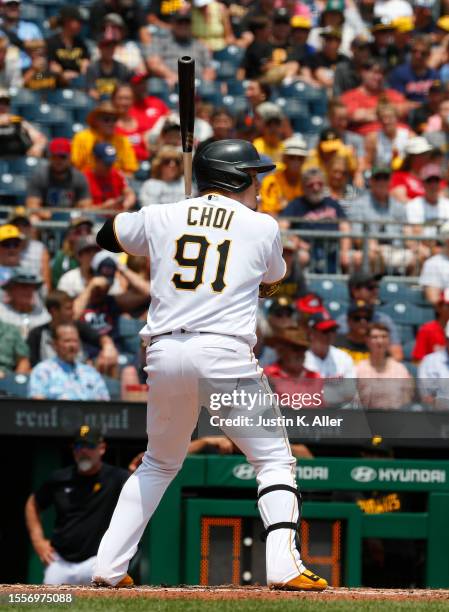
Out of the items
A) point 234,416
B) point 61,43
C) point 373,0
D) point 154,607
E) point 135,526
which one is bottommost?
point 154,607

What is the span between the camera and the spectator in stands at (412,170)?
1167cm

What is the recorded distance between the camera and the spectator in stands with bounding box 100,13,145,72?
43.9 feet

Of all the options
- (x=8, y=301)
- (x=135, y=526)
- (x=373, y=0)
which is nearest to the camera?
(x=135, y=526)

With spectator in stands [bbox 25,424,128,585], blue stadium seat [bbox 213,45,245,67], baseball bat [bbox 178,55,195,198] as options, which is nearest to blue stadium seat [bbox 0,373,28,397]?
spectator in stands [bbox 25,424,128,585]

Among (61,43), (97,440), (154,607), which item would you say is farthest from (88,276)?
(154,607)

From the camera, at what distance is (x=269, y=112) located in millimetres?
12070

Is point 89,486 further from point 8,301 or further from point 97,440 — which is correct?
point 8,301

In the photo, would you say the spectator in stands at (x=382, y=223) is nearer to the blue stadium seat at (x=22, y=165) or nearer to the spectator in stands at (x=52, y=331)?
the spectator in stands at (x=52, y=331)

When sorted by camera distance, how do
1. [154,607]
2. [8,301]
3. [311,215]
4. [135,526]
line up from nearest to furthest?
[154,607] < [135,526] < [8,301] < [311,215]

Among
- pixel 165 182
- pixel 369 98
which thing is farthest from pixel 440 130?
pixel 165 182

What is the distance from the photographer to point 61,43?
13133 mm

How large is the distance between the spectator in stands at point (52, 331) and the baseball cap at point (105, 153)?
6.90 feet

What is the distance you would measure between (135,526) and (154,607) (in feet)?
1.60

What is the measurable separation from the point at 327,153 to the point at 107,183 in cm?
194
